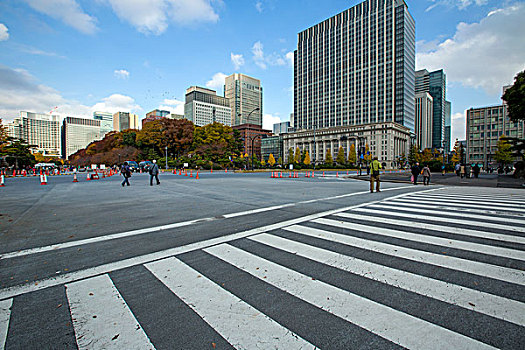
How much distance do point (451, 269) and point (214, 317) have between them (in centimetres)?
321

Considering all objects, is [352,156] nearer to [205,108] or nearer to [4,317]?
[205,108]

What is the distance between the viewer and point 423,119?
166m

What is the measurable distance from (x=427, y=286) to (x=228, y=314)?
7.62ft

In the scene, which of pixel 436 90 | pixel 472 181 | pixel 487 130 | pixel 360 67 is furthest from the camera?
pixel 436 90

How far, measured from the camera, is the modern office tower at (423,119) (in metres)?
164

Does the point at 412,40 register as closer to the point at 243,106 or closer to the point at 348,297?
the point at 243,106

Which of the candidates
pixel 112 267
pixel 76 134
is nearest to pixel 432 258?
pixel 112 267

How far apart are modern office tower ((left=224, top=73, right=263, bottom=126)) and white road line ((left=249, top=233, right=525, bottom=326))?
504 ft

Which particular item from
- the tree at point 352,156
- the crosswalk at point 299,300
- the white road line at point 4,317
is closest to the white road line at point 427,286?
the crosswalk at point 299,300

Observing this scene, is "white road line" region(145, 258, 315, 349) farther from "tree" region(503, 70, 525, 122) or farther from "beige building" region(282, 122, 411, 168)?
"beige building" region(282, 122, 411, 168)

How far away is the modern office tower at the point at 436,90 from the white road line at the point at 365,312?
209234 millimetres

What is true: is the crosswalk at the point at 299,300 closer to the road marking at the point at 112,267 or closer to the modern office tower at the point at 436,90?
the road marking at the point at 112,267

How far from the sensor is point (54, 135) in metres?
152

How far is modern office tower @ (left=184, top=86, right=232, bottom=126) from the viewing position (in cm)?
14688
